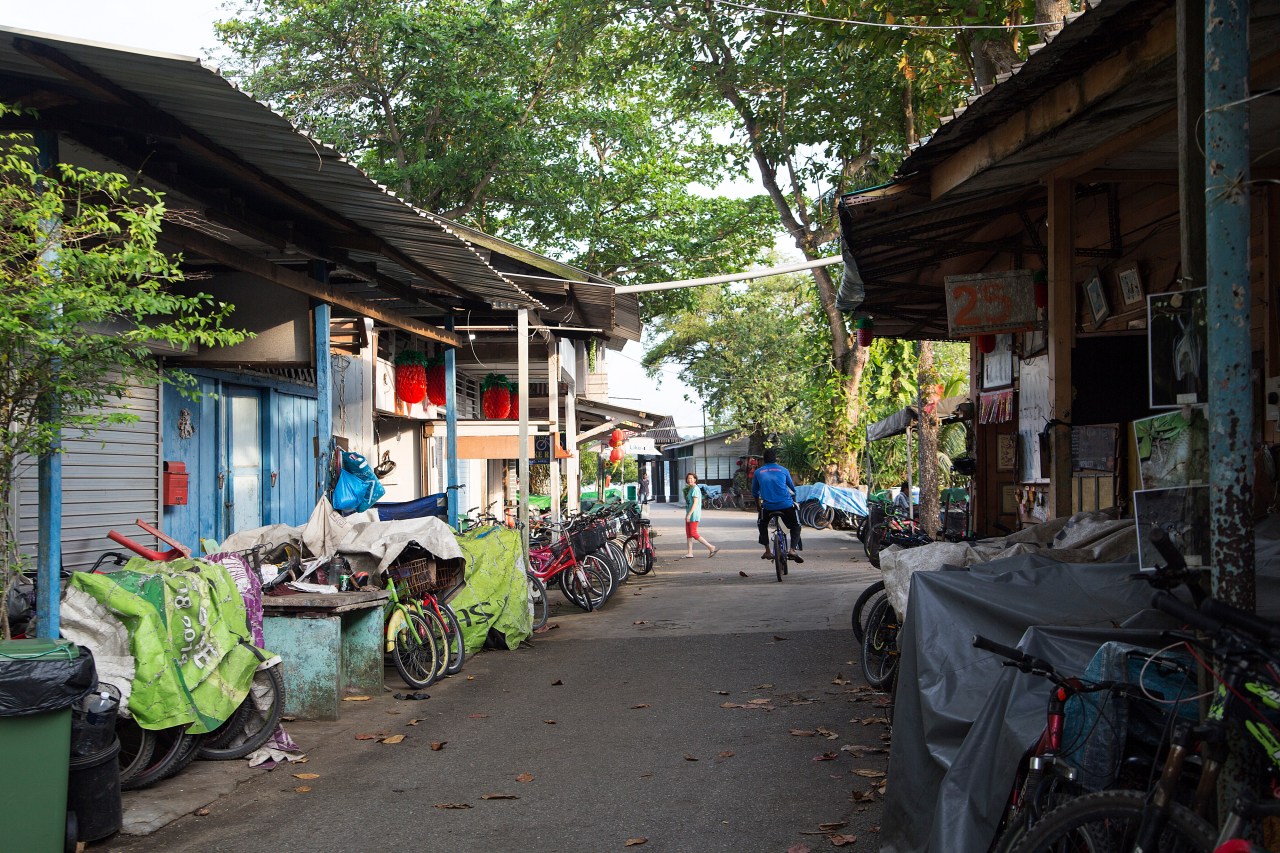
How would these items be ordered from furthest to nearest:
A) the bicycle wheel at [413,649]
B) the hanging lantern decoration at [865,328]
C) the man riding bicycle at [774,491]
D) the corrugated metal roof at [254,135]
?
the man riding bicycle at [774,491] < the hanging lantern decoration at [865,328] < the bicycle wheel at [413,649] < the corrugated metal roof at [254,135]

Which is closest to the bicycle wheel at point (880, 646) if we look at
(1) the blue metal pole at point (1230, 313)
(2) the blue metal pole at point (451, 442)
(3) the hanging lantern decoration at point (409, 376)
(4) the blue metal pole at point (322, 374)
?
(4) the blue metal pole at point (322, 374)

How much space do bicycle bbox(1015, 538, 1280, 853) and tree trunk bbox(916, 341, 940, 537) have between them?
16084 mm

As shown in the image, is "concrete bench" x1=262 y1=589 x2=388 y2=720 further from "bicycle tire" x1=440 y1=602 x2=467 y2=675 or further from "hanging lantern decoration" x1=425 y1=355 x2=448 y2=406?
"hanging lantern decoration" x1=425 y1=355 x2=448 y2=406

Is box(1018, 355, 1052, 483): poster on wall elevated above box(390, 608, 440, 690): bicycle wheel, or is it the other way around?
box(1018, 355, 1052, 483): poster on wall

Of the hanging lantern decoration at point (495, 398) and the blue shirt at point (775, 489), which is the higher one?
the hanging lantern decoration at point (495, 398)

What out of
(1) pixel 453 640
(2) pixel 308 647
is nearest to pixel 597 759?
(2) pixel 308 647

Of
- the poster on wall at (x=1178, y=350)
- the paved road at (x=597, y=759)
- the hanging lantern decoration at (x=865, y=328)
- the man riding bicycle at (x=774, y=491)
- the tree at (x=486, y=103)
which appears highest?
the tree at (x=486, y=103)

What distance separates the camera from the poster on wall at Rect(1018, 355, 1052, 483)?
33.0 feet

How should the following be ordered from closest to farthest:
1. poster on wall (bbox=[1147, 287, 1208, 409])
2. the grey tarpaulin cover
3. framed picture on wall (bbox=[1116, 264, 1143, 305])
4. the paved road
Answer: poster on wall (bbox=[1147, 287, 1208, 409]) → the grey tarpaulin cover → the paved road → framed picture on wall (bbox=[1116, 264, 1143, 305])

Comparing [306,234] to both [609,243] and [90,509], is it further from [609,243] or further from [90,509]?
[609,243]

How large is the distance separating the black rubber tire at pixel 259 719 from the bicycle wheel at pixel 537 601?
16.7 feet

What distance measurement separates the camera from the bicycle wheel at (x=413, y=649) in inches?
346

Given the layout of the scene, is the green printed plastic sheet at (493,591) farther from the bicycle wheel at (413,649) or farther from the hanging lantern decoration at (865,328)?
the hanging lantern decoration at (865,328)

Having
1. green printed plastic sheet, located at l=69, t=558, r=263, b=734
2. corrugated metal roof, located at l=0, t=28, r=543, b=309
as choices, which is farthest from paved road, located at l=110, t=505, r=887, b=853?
corrugated metal roof, located at l=0, t=28, r=543, b=309
